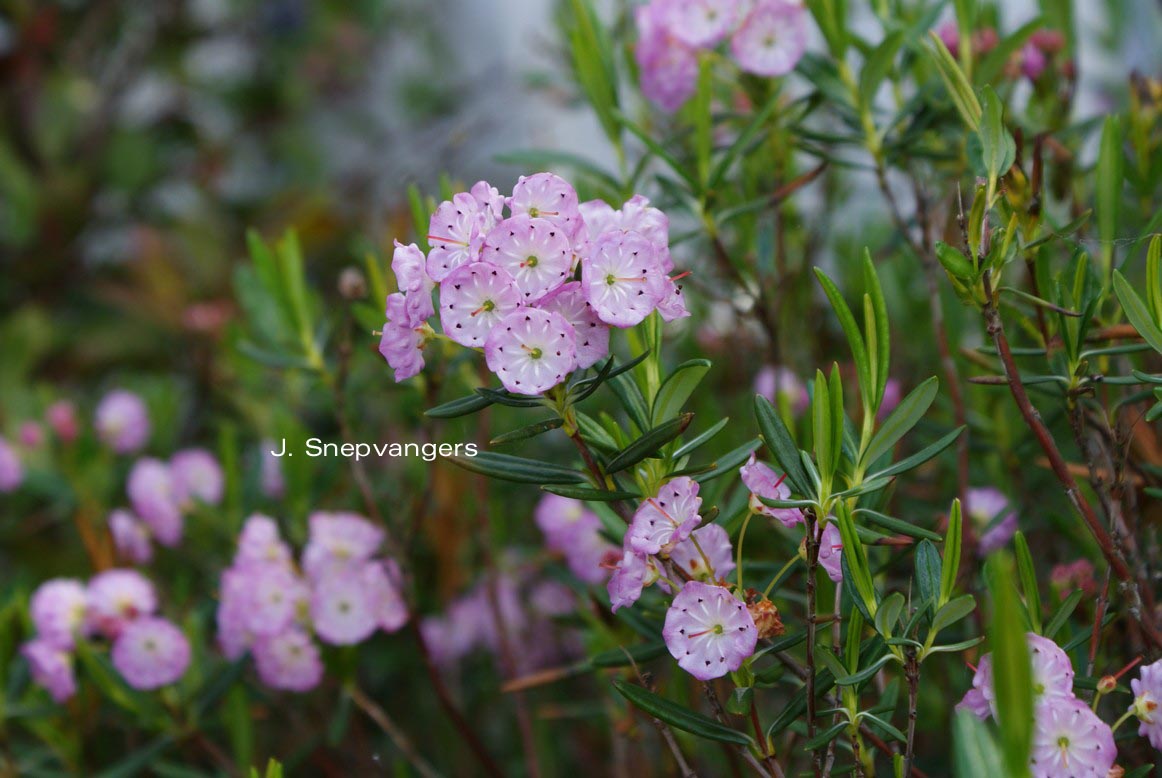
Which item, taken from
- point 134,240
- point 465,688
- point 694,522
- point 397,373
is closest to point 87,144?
point 134,240

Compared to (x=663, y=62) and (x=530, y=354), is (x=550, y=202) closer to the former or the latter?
(x=530, y=354)

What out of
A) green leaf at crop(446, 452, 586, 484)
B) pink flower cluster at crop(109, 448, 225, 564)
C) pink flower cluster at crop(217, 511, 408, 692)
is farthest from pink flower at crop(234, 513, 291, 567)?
green leaf at crop(446, 452, 586, 484)

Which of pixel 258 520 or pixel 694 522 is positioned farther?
pixel 258 520

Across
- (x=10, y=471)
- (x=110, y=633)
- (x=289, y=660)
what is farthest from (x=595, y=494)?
(x=10, y=471)

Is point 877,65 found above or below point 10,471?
above

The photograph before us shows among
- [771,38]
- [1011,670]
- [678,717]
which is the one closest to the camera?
[1011,670]

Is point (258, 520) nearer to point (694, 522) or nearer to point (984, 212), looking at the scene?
point (694, 522)
